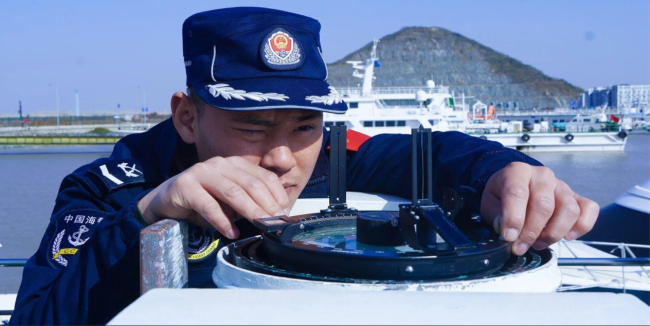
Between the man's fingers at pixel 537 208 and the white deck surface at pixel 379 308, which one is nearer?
the white deck surface at pixel 379 308

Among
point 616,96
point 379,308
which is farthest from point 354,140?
point 616,96

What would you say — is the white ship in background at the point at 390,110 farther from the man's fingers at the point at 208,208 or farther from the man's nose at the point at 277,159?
the man's fingers at the point at 208,208

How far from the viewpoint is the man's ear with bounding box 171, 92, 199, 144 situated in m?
1.33

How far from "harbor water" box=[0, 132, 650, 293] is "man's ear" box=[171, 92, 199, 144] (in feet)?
15.8

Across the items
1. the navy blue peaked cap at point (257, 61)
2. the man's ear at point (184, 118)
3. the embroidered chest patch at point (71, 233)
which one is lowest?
the embroidered chest patch at point (71, 233)

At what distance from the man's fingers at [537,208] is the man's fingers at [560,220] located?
1 cm

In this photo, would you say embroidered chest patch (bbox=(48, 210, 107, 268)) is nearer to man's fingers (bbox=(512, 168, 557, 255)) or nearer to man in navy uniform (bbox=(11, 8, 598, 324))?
man in navy uniform (bbox=(11, 8, 598, 324))

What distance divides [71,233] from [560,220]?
2.77 feet

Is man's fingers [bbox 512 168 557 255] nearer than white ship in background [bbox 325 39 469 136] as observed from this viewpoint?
Yes

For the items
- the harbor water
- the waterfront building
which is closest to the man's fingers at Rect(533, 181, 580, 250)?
the harbor water

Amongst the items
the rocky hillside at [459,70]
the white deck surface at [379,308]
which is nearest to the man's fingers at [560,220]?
the white deck surface at [379,308]

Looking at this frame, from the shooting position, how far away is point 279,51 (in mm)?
1176

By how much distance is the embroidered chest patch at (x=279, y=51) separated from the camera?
3.84 feet

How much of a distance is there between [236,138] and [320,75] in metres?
0.22
